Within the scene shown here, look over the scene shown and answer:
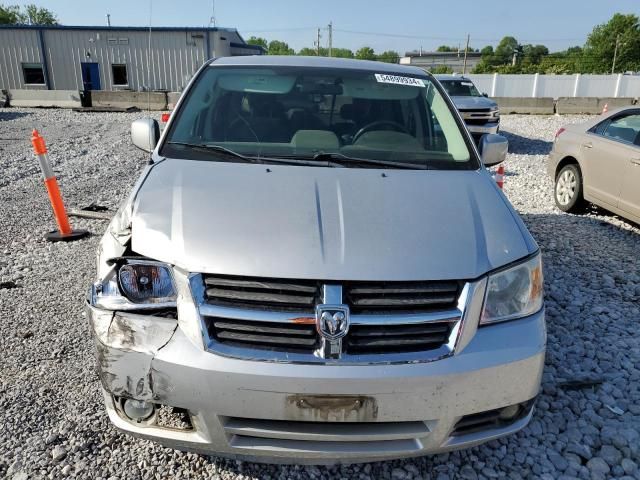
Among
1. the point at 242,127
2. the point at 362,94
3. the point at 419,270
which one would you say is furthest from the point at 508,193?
the point at 419,270

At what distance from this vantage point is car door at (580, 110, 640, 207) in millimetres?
5953

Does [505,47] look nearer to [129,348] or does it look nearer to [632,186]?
[632,186]

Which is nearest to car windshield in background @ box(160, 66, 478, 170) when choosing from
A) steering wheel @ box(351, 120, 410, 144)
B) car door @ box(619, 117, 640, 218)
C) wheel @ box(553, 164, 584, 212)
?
steering wheel @ box(351, 120, 410, 144)

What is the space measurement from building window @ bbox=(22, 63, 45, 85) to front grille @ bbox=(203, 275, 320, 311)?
3401cm

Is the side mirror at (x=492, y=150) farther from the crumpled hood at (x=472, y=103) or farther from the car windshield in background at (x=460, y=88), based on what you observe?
the car windshield in background at (x=460, y=88)

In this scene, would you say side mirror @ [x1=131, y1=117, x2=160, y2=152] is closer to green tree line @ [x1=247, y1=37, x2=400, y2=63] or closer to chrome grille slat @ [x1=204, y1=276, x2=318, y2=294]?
chrome grille slat @ [x1=204, y1=276, x2=318, y2=294]

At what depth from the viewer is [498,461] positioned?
2.47 meters

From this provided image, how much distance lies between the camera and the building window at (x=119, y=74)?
1192 inches

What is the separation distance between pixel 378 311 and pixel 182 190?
1.14m

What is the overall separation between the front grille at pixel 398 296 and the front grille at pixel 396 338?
0.07 meters

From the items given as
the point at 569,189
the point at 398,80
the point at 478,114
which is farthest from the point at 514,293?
the point at 478,114

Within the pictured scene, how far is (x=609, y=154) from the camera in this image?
242 inches

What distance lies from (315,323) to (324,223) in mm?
487

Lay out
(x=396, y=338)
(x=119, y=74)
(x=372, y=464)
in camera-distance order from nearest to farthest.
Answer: (x=396, y=338) → (x=372, y=464) → (x=119, y=74)
